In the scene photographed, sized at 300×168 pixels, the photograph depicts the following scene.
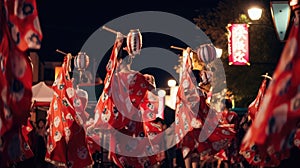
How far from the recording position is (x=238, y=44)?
23.6 metres

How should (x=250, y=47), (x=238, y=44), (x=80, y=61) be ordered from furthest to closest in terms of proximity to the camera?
(x=250, y=47)
(x=238, y=44)
(x=80, y=61)

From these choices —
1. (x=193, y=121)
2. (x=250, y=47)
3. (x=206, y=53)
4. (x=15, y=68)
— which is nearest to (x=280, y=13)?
(x=206, y=53)

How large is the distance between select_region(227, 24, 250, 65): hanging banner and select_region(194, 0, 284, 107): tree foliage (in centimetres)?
91

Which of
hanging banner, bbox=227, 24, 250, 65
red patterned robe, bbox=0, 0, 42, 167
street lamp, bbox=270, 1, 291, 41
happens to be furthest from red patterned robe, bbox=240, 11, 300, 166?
hanging banner, bbox=227, 24, 250, 65

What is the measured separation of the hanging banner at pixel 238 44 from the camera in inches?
925

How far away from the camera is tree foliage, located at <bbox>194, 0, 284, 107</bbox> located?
25078 mm

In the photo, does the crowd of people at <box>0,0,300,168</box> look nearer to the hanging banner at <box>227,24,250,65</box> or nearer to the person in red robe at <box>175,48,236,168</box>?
the person in red robe at <box>175,48,236,168</box>

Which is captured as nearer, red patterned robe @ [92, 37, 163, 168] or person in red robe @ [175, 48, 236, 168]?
red patterned robe @ [92, 37, 163, 168]

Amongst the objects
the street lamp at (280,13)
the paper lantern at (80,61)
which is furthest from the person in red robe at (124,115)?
the street lamp at (280,13)

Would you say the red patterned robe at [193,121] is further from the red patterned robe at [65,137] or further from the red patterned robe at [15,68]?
the red patterned robe at [15,68]

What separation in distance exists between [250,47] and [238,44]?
1.84 meters

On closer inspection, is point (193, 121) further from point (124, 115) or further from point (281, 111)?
point (281, 111)

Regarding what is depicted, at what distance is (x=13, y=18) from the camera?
227 inches

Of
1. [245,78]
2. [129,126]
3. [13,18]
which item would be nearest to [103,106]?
[129,126]
